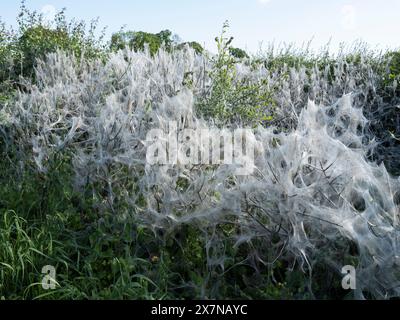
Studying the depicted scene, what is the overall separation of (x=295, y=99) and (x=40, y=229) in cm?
391

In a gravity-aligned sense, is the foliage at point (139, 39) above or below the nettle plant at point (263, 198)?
above

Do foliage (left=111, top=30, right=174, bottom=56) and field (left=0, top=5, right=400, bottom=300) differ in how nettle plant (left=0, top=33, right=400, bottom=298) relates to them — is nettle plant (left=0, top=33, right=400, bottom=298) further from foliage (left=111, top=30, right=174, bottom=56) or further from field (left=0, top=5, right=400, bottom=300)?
foliage (left=111, top=30, right=174, bottom=56)

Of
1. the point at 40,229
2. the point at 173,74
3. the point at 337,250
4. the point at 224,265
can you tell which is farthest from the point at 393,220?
the point at 173,74

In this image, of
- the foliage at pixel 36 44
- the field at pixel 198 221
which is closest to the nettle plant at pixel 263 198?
the field at pixel 198 221

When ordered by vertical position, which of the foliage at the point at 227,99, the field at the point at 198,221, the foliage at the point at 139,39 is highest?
the foliage at the point at 139,39

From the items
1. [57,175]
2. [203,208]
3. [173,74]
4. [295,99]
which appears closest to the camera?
[203,208]

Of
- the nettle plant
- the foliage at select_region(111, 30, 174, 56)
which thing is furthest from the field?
the foliage at select_region(111, 30, 174, 56)

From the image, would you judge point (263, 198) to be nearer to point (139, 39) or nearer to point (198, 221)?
point (198, 221)

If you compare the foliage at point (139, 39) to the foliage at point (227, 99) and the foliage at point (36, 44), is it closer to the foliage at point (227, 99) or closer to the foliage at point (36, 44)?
the foliage at point (36, 44)

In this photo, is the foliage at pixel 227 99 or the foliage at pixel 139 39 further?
the foliage at pixel 139 39

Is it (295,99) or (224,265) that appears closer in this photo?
(224,265)

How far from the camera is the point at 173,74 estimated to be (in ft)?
19.7
